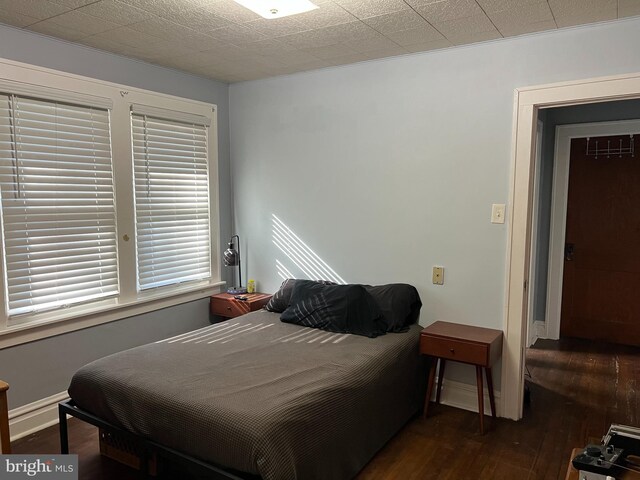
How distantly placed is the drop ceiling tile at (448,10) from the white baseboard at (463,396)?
231cm

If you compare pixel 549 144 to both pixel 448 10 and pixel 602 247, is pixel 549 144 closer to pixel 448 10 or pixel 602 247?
pixel 602 247

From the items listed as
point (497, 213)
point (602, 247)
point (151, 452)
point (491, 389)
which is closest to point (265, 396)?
point (151, 452)

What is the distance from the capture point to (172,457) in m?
2.05

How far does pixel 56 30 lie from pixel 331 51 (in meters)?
1.69

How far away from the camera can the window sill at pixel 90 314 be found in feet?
9.31

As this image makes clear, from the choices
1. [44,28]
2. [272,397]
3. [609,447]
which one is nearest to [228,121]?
[44,28]

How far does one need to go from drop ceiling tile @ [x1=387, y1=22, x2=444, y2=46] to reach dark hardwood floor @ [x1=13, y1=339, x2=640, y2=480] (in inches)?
95.7

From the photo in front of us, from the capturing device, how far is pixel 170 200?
3736mm

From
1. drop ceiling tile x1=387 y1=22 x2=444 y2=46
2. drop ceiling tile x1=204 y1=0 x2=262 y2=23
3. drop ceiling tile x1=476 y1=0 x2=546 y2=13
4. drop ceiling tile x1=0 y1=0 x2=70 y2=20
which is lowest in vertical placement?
drop ceiling tile x1=476 y1=0 x2=546 y2=13

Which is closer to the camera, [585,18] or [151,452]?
[151,452]

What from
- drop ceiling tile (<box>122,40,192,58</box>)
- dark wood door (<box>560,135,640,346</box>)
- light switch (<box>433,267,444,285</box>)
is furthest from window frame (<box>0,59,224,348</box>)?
dark wood door (<box>560,135,640,346</box>)

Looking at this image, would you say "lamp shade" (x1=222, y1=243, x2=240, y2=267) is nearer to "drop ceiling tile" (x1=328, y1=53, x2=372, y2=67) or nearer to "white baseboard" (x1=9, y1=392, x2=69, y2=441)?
"white baseboard" (x1=9, y1=392, x2=69, y2=441)

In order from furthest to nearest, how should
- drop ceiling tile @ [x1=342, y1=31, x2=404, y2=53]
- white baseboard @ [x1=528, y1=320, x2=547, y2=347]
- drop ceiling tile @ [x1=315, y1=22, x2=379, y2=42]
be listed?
white baseboard @ [x1=528, y1=320, x2=547, y2=347]
drop ceiling tile @ [x1=342, y1=31, x2=404, y2=53]
drop ceiling tile @ [x1=315, y1=22, x2=379, y2=42]

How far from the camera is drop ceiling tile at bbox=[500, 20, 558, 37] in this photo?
8.80 ft
